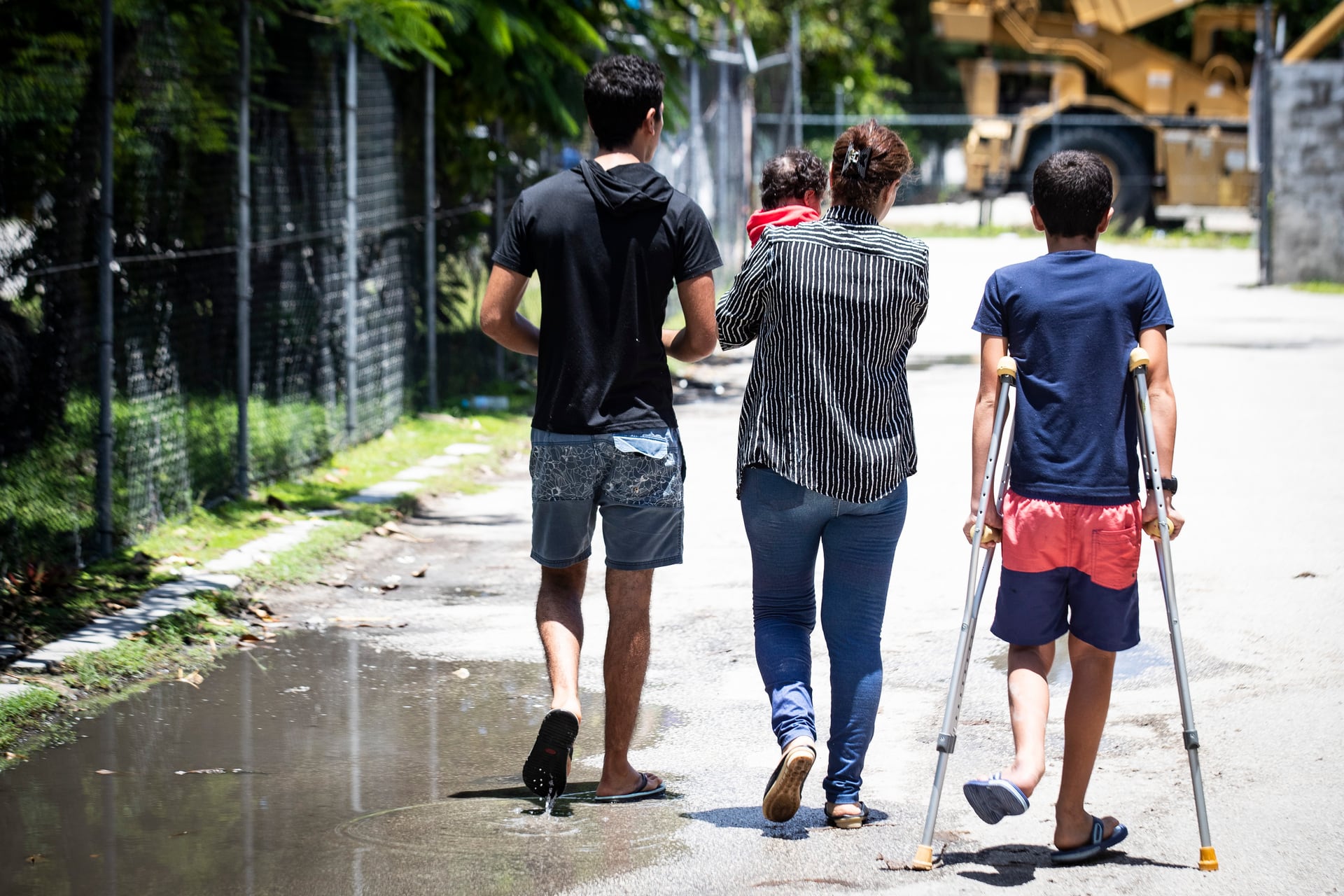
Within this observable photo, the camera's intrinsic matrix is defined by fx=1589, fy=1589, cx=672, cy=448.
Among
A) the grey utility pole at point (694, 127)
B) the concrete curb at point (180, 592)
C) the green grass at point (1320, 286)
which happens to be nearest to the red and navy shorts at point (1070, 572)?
the concrete curb at point (180, 592)

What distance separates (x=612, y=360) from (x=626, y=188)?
47cm

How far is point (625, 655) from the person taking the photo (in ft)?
14.7

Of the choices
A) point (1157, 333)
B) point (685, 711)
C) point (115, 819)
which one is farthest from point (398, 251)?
point (1157, 333)

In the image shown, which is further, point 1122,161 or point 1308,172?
point 1122,161

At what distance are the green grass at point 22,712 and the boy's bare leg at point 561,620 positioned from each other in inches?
65.9

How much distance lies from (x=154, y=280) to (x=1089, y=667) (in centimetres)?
540

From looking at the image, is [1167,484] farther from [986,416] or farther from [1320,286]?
[1320,286]

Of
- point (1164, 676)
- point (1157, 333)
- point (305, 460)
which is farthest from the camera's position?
point (305, 460)

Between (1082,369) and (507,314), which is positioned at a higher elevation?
(507,314)

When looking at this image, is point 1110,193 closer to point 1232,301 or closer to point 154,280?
point 154,280

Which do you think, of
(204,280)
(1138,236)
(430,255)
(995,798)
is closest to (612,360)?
(995,798)

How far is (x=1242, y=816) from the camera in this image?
13.9ft

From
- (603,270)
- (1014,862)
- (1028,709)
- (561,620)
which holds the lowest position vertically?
(1014,862)

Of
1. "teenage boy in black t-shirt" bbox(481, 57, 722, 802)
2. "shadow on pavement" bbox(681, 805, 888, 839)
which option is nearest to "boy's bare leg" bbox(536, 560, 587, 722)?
"teenage boy in black t-shirt" bbox(481, 57, 722, 802)
